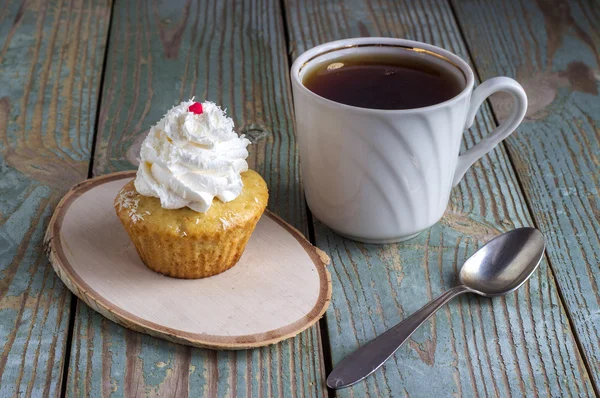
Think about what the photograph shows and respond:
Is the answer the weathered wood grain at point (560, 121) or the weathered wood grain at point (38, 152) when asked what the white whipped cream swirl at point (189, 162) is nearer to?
the weathered wood grain at point (38, 152)

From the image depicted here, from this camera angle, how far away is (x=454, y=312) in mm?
1020

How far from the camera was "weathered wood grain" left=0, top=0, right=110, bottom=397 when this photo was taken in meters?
0.93

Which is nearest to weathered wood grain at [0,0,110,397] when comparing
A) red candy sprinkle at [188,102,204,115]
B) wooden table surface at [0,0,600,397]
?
wooden table surface at [0,0,600,397]

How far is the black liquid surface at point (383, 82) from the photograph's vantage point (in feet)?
3.52

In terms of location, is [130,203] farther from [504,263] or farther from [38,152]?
[504,263]

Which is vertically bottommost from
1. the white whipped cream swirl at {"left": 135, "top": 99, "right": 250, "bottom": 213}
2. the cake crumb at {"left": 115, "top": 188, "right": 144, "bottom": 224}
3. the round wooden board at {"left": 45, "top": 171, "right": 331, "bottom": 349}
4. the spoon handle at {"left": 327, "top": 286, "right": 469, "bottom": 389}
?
the spoon handle at {"left": 327, "top": 286, "right": 469, "bottom": 389}

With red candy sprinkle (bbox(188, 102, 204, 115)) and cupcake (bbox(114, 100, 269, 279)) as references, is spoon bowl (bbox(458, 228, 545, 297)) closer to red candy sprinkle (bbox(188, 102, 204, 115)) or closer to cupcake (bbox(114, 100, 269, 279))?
cupcake (bbox(114, 100, 269, 279))

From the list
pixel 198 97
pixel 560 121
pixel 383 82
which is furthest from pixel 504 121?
pixel 198 97

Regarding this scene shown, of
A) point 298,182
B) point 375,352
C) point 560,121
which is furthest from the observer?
point 560,121

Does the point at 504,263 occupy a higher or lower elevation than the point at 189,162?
lower

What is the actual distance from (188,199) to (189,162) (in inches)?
1.9

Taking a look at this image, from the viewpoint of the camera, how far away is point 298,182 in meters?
1.28

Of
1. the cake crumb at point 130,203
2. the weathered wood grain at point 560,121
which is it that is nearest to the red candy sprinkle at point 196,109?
the cake crumb at point 130,203

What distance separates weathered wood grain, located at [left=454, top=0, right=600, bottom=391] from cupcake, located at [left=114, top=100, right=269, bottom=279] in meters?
0.48
